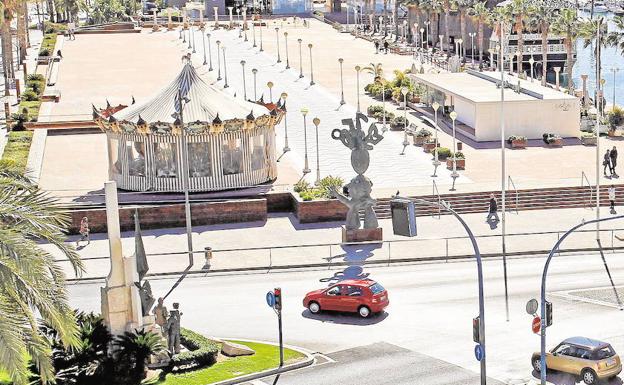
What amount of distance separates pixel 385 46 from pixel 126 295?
336ft

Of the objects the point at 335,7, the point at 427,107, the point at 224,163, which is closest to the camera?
the point at 224,163

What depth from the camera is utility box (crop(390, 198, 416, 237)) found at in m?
31.6

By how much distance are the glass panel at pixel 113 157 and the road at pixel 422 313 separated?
14.9 m

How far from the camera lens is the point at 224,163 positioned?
6091 centimetres

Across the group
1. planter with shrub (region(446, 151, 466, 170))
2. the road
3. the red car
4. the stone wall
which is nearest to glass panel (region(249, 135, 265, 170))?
the stone wall

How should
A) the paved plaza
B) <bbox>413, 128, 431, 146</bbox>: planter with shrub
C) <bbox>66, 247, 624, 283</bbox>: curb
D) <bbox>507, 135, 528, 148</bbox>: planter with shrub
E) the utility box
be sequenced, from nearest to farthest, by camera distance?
1. the utility box
2. <bbox>66, 247, 624, 283</bbox>: curb
3. the paved plaza
4. <bbox>507, 135, 528, 148</bbox>: planter with shrub
5. <bbox>413, 128, 431, 146</bbox>: planter with shrub

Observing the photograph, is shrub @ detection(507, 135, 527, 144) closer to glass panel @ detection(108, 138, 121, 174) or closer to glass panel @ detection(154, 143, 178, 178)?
glass panel @ detection(154, 143, 178, 178)

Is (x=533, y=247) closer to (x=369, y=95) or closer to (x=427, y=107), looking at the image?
(x=427, y=107)

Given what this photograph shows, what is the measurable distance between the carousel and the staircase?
7375 millimetres

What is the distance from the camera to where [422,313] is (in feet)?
139

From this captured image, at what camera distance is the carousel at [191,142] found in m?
59.8

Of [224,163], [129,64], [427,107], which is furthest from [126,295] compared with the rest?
[129,64]

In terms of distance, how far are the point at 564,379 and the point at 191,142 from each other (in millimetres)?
29265

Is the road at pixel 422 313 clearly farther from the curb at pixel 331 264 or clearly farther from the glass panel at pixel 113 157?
the glass panel at pixel 113 157
